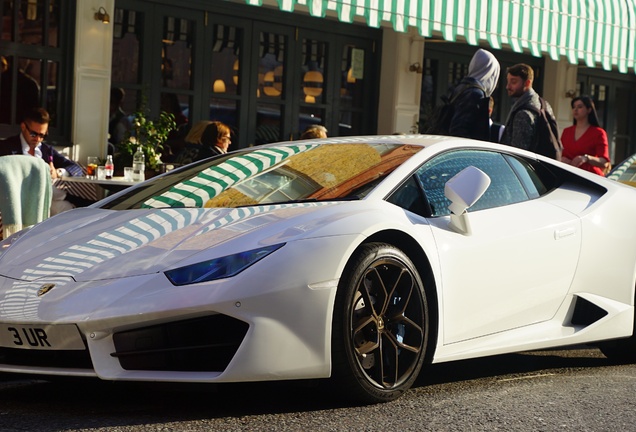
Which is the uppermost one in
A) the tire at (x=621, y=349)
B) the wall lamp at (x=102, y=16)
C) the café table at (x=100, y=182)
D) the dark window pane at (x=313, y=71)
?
the wall lamp at (x=102, y=16)

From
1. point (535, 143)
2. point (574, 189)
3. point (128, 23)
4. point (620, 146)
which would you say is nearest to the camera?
point (574, 189)

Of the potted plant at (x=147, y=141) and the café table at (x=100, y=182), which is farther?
the potted plant at (x=147, y=141)

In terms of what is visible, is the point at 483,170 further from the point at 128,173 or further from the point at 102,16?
the point at 102,16

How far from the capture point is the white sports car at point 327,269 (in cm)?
449

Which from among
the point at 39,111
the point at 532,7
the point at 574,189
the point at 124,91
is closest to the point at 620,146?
the point at 532,7

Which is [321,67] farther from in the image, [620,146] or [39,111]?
[620,146]

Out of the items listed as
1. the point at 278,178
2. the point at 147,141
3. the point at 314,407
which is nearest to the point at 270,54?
the point at 147,141

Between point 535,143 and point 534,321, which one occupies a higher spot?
point 535,143

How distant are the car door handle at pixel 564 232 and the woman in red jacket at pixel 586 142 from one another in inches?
215

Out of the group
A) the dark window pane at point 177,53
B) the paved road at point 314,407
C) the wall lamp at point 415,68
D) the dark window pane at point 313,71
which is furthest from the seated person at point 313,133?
the paved road at point 314,407

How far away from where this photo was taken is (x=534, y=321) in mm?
5828

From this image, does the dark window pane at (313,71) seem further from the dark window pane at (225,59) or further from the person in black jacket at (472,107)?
the person in black jacket at (472,107)

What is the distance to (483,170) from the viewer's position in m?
5.98

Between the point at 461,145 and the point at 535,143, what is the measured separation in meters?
3.27
